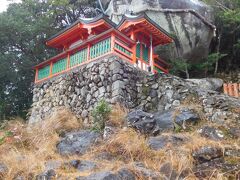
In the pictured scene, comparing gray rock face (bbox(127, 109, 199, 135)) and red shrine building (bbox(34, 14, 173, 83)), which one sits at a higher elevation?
red shrine building (bbox(34, 14, 173, 83))

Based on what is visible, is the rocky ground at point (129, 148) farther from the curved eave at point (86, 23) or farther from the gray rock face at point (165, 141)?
the curved eave at point (86, 23)

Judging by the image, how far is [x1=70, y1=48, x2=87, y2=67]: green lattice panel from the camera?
15867 mm

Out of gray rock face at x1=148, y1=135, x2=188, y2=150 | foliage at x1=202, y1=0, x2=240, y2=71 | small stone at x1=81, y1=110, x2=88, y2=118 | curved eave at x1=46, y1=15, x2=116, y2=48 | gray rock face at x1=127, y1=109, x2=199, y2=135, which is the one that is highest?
foliage at x1=202, y1=0, x2=240, y2=71

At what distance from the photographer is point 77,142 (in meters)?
11.5

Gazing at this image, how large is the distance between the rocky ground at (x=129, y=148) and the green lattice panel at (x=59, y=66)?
142 inches

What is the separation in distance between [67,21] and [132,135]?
16290 millimetres

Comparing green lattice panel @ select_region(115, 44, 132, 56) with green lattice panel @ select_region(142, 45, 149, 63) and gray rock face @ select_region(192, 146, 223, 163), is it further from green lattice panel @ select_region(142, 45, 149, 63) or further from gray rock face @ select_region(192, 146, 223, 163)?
gray rock face @ select_region(192, 146, 223, 163)

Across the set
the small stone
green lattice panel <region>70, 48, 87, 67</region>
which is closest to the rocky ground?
the small stone

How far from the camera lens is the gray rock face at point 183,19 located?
22.2 metres

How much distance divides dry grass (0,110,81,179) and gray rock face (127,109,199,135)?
112 inches

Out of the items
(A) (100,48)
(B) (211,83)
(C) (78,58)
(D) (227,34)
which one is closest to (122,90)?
(A) (100,48)

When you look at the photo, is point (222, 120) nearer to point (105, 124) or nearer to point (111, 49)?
point (105, 124)

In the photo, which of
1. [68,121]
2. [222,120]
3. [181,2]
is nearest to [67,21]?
[181,2]

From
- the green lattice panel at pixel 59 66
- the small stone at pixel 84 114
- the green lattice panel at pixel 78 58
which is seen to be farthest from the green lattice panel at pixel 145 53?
the small stone at pixel 84 114
